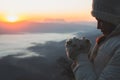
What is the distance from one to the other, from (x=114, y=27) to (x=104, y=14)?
18 cm

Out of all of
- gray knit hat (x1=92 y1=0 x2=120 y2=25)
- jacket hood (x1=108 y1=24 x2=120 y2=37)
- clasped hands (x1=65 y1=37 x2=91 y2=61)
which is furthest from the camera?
clasped hands (x1=65 y1=37 x2=91 y2=61)

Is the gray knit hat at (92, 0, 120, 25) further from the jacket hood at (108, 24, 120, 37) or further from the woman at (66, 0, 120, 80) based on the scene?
the jacket hood at (108, 24, 120, 37)

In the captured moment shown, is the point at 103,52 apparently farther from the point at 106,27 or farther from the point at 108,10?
the point at 108,10

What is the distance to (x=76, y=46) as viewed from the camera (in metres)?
5.50

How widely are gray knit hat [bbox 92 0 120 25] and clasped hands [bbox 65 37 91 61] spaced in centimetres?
35

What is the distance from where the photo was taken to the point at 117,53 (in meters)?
4.84

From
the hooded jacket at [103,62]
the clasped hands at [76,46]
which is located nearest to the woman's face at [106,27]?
the hooded jacket at [103,62]

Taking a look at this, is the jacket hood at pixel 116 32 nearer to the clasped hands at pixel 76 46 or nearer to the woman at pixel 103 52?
the woman at pixel 103 52

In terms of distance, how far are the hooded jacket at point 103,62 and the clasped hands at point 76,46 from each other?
73 mm

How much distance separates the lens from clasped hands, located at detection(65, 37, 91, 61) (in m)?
5.46

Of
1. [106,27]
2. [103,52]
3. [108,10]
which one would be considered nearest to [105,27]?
[106,27]

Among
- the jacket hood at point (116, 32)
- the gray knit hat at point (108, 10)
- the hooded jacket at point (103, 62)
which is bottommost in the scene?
the hooded jacket at point (103, 62)

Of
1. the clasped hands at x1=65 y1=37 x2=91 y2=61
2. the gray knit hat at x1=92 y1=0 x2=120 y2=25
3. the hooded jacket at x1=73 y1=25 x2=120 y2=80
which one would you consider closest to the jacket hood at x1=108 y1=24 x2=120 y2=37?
the hooded jacket at x1=73 y1=25 x2=120 y2=80

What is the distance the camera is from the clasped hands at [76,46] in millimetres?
5461
